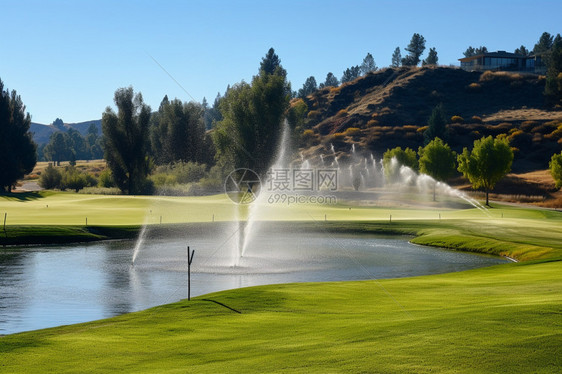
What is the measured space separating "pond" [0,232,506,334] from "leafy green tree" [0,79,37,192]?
212 feet

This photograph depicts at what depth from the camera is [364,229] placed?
1919 inches

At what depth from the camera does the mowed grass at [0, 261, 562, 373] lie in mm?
10750

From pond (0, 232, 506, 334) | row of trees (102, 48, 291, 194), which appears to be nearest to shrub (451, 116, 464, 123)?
row of trees (102, 48, 291, 194)

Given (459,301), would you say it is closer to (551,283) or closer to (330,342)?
(551,283)

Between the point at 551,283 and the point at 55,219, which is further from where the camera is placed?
the point at 55,219

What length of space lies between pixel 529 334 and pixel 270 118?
7573 centimetres

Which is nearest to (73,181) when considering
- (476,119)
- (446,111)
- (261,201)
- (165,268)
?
(261,201)

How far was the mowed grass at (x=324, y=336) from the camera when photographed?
35.3ft

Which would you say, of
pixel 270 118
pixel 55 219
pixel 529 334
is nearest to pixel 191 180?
pixel 270 118

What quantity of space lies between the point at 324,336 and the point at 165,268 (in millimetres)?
19193

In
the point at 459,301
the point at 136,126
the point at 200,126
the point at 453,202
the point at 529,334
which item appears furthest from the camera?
the point at 200,126

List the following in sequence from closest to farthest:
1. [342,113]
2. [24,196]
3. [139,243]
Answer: [139,243], [24,196], [342,113]

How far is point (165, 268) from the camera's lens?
31.3 m

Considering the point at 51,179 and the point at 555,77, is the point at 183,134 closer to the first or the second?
the point at 51,179
